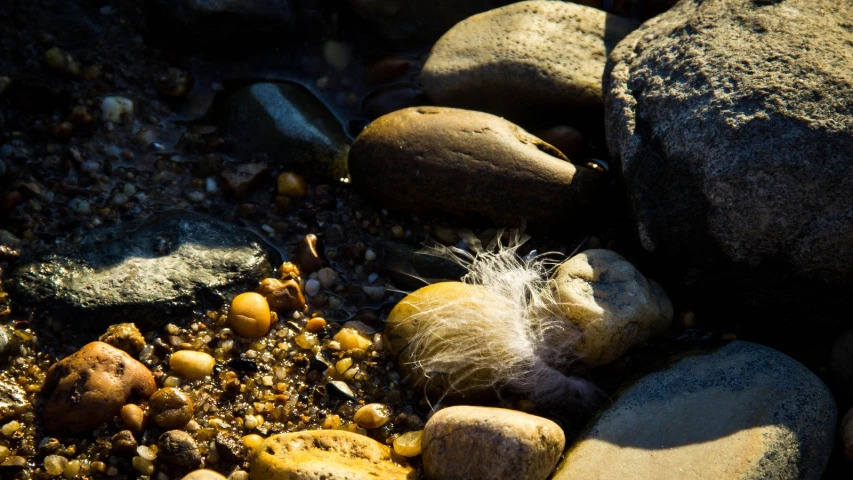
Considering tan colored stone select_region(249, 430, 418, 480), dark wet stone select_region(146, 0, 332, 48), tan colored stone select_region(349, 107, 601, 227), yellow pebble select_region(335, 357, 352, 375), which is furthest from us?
dark wet stone select_region(146, 0, 332, 48)

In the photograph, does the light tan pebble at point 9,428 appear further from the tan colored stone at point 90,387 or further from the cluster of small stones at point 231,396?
the tan colored stone at point 90,387

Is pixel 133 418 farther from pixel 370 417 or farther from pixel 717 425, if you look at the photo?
pixel 717 425

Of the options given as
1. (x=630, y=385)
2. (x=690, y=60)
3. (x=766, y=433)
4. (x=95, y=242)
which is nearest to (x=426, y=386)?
(x=630, y=385)

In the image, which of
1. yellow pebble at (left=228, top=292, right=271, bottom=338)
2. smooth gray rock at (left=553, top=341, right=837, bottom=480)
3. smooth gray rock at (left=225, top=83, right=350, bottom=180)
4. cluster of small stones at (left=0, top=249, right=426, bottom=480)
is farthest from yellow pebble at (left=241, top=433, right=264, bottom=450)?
smooth gray rock at (left=225, top=83, right=350, bottom=180)

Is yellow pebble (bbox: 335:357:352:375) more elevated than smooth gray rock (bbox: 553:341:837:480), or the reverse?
smooth gray rock (bbox: 553:341:837:480)

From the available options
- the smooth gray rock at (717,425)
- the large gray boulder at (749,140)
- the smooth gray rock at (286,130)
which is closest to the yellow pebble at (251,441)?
the smooth gray rock at (717,425)

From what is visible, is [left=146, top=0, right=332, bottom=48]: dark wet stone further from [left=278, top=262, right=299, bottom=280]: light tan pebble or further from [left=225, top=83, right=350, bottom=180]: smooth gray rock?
→ [left=278, top=262, right=299, bottom=280]: light tan pebble

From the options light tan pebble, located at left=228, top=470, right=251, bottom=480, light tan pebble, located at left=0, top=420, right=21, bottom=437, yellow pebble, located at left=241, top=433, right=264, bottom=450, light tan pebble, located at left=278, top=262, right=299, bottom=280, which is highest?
light tan pebble, located at left=278, top=262, right=299, bottom=280
